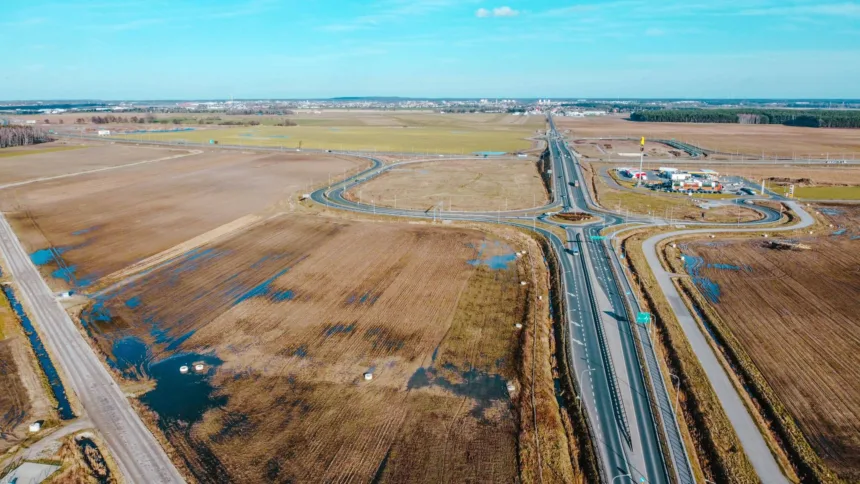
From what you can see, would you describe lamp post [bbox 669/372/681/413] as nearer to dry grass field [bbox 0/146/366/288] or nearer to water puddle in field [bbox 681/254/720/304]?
water puddle in field [bbox 681/254/720/304]

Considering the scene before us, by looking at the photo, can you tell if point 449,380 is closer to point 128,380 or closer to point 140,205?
point 128,380

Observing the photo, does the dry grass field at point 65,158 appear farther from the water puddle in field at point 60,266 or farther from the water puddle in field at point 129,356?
the water puddle in field at point 129,356

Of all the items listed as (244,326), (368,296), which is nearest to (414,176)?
(368,296)

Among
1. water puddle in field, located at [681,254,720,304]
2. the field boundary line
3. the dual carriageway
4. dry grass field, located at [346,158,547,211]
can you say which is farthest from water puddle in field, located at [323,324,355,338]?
the field boundary line

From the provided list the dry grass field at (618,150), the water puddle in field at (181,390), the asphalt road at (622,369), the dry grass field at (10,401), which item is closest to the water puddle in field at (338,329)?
the water puddle in field at (181,390)

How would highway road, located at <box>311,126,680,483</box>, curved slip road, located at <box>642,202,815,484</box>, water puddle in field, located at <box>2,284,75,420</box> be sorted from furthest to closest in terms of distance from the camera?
water puddle in field, located at <box>2,284,75,420</box>, highway road, located at <box>311,126,680,483</box>, curved slip road, located at <box>642,202,815,484</box>

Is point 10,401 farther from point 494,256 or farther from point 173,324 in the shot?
point 494,256

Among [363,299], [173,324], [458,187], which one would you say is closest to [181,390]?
[173,324]
